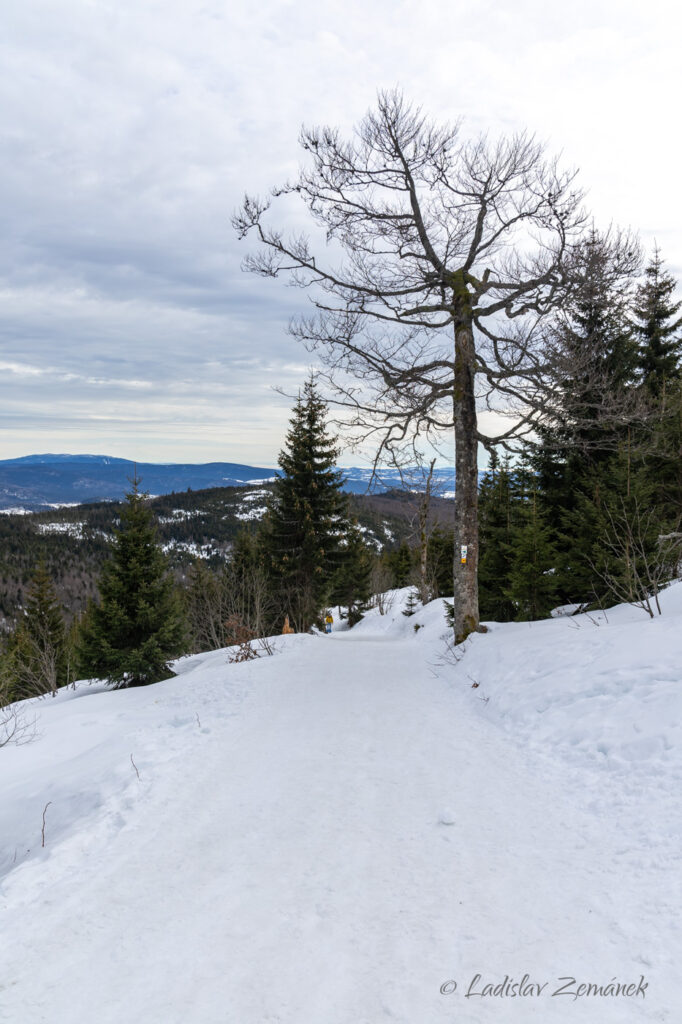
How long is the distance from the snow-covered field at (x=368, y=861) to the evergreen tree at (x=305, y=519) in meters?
17.1

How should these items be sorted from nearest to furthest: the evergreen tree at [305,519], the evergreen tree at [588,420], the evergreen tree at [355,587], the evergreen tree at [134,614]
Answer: the evergreen tree at [588,420]
the evergreen tree at [134,614]
the evergreen tree at [305,519]
the evergreen tree at [355,587]

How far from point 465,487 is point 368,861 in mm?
8970

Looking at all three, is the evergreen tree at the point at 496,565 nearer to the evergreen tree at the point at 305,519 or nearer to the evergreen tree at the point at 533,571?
the evergreen tree at the point at 533,571

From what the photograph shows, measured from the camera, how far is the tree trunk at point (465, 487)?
37.6ft

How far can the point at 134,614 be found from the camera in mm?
17609

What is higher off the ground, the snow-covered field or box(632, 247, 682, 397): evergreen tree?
box(632, 247, 682, 397): evergreen tree

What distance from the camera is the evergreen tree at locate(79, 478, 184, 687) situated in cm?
1700

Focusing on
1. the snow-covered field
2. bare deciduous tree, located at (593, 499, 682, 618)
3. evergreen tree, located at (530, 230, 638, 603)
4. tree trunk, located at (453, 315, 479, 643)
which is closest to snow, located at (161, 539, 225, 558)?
evergreen tree, located at (530, 230, 638, 603)

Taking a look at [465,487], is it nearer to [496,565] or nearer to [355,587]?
[496,565]

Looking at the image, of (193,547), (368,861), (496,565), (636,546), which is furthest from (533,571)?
(193,547)

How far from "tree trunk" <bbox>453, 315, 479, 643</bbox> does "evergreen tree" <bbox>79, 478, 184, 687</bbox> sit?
10660 mm

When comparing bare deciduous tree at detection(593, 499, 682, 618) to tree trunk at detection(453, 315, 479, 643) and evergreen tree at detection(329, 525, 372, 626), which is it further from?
evergreen tree at detection(329, 525, 372, 626)

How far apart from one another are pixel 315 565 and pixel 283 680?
14889 millimetres

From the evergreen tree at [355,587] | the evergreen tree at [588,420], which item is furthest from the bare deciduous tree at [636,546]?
the evergreen tree at [355,587]
